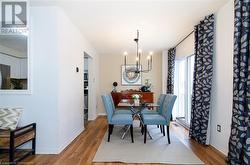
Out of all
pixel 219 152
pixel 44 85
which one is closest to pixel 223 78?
pixel 219 152

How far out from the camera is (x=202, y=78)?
3.60 meters

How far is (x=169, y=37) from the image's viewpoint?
497 centimetres

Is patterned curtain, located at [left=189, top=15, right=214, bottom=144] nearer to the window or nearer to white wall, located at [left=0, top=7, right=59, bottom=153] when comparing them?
the window

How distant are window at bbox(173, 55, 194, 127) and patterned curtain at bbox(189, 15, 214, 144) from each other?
142cm

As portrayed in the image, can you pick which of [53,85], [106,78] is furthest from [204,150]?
[106,78]

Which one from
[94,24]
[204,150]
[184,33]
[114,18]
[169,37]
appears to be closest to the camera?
[204,150]

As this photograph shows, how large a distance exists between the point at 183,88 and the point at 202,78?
7.61ft

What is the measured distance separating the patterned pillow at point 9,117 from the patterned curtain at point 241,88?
315cm

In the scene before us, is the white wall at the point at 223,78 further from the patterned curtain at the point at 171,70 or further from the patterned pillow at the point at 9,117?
the patterned pillow at the point at 9,117

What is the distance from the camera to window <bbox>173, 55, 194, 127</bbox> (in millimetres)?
5270

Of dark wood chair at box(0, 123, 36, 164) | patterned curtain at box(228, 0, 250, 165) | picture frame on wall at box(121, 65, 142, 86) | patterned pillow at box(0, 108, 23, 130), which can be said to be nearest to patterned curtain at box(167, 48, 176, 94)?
picture frame on wall at box(121, 65, 142, 86)

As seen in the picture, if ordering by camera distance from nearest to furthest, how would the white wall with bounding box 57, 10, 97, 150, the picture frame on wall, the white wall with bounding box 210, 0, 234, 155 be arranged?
the white wall with bounding box 210, 0, 234, 155 < the white wall with bounding box 57, 10, 97, 150 < the picture frame on wall

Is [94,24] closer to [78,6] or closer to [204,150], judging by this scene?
[78,6]

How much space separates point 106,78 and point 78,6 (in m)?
4.25
